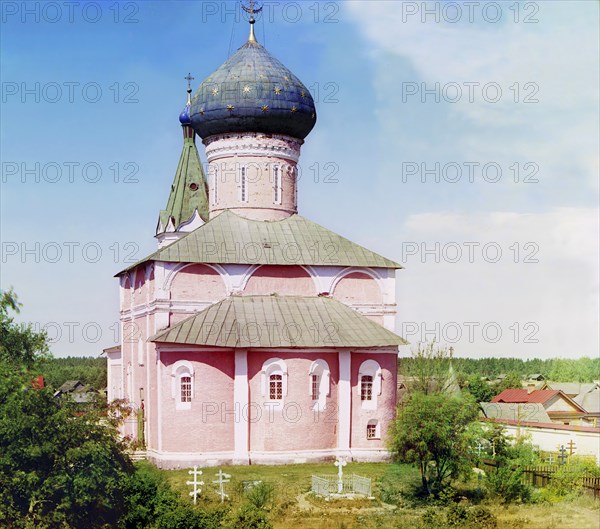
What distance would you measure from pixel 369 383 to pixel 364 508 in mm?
5209

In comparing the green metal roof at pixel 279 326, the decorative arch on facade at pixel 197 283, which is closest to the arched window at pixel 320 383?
the green metal roof at pixel 279 326

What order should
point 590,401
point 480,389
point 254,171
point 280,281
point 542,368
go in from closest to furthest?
point 280,281 → point 254,171 → point 590,401 → point 480,389 → point 542,368

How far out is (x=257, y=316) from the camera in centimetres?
2025

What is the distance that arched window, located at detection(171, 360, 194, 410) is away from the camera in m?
19.5

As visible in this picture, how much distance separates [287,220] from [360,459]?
5970mm

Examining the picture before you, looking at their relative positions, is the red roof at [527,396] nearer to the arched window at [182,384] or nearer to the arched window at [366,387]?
the arched window at [366,387]

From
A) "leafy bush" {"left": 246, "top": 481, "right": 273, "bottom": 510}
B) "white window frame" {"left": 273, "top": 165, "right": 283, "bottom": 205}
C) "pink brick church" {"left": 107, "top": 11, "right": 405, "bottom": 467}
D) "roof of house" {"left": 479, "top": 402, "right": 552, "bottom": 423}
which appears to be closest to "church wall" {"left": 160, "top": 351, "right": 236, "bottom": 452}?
"pink brick church" {"left": 107, "top": 11, "right": 405, "bottom": 467}

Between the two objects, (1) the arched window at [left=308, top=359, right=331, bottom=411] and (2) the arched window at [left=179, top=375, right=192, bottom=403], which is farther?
(1) the arched window at [left=308, top=359, right=331, bottom=411]

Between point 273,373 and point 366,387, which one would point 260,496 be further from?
point 366,387

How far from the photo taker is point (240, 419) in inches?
768

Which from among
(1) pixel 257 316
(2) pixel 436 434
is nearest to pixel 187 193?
(1) pixel 257 316

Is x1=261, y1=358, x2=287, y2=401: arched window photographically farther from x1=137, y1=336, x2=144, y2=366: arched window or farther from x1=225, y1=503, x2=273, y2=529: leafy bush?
x1=225, y1=503, x2=273, y2=529: leafy bush

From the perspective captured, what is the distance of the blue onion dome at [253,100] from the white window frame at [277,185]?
0.90 metres

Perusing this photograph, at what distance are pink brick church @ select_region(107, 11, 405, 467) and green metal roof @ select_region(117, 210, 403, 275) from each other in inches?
1.5
